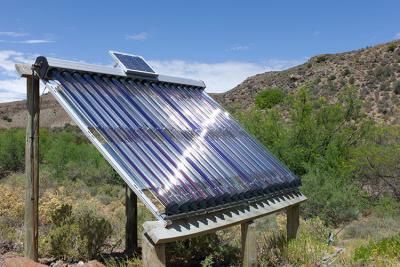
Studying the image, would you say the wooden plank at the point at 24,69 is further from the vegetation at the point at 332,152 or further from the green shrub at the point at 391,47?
the green shrub at the point at 391,47

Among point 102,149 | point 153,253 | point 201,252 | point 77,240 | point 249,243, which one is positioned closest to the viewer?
point 153,253

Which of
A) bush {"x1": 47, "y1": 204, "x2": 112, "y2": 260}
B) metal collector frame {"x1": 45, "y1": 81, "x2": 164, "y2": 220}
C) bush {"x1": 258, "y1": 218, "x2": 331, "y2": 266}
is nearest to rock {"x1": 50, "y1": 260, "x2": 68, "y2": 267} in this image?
bush {"x1": 47, "y1": 204, "x2": 112, "y2": 260}

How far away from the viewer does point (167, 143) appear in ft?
23.9

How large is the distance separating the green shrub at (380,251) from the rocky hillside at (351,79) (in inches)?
1268

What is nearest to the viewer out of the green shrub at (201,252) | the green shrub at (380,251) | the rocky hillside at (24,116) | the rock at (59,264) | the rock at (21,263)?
the rock at (21,263)

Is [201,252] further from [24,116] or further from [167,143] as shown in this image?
[24,116]

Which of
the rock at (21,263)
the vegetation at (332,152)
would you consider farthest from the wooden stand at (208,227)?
the vegetation at (332,152)

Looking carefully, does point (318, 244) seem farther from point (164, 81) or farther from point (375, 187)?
point (375, 187)

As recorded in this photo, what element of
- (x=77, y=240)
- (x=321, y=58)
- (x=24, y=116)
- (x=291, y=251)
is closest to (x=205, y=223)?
(x=291, y=251)

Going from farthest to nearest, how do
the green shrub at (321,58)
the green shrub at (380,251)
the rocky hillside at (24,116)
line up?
1. the rocky hillside at (24,116)
2. the green shrub at (321,58)
3. the green shrub at (380,251)

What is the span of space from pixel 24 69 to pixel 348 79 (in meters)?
47.6

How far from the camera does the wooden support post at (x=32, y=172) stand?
7.74 metres

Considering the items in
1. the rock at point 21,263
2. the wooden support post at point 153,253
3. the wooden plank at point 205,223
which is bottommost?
the rock at point 21,263

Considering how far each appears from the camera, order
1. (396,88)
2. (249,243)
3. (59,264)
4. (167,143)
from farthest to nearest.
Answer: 1. (396,88)
2. (59,264)
3. (249,243)
4. (167,143)
